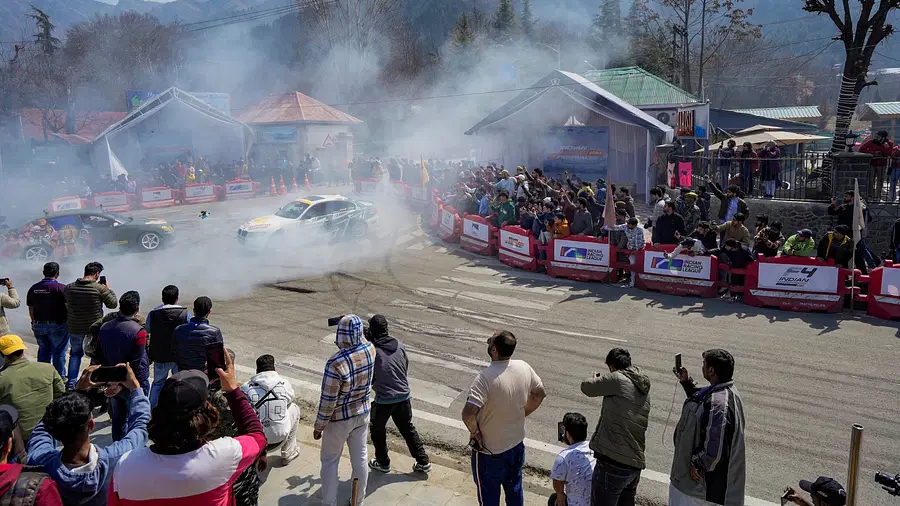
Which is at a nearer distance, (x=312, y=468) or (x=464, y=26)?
(x=312, y=468)

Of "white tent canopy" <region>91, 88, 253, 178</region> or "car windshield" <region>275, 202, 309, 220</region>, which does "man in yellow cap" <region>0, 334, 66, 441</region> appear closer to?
"car windshield" <region>275, 202, 309, 220</region>

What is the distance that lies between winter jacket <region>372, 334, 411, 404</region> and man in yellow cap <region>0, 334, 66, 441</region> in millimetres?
2638

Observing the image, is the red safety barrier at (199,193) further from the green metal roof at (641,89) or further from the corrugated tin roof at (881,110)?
the corrugated tin roof at (881,110)

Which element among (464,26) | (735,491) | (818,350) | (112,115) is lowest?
(818,350)

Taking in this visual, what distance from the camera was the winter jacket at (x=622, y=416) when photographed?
448 cm

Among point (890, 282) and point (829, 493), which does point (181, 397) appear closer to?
point (829, 493)

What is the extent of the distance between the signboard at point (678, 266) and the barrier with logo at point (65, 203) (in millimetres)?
22658

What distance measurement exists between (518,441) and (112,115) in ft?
210

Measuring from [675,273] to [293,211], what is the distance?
10.2m

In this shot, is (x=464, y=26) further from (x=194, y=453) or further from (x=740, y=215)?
(x=194, y=453)

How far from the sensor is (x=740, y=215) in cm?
1268

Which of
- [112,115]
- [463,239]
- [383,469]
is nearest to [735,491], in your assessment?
[383,469]

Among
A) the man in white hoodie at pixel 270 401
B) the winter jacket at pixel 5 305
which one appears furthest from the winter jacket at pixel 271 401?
the winter jacket at pixel 5 305

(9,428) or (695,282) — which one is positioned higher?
(9,428)
